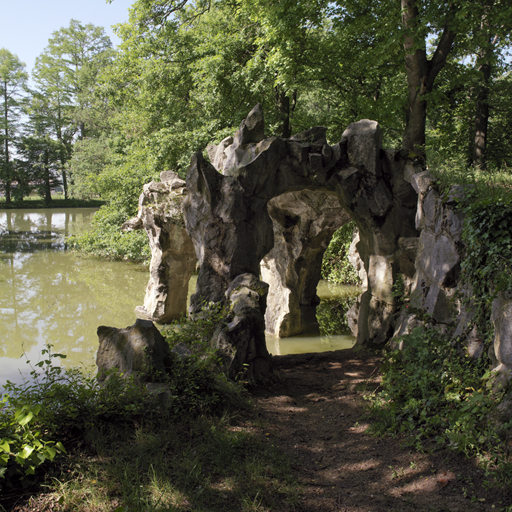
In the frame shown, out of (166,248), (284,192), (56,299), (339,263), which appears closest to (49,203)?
(56,299)

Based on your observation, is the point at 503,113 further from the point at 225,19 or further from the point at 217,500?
the point at 217,500

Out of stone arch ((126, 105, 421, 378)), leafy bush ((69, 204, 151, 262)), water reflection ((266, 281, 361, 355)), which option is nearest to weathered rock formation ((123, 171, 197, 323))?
water reflection ((266, 281, 361, 355))

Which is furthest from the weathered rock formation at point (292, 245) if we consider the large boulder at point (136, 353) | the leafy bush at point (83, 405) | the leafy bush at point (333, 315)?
the large boulder at point (136, 353)

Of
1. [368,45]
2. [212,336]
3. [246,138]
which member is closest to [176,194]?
[246,138]

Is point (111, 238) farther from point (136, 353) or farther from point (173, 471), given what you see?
point (173, 471)

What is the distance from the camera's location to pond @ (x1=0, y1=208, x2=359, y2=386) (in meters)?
11.4

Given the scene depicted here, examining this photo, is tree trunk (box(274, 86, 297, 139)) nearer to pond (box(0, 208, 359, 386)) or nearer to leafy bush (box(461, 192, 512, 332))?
pond (box(0, 208, 359, 386))

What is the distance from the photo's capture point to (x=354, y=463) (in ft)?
15.7

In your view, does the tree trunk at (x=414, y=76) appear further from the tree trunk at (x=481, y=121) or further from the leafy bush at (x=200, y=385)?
the leafy bush at (x=200, y=385)

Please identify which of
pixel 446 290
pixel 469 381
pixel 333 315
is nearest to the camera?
pixel 469 381

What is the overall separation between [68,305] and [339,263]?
38.7 ft

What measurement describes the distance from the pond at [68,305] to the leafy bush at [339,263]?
0.69 meters

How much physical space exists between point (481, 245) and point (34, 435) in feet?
16.3

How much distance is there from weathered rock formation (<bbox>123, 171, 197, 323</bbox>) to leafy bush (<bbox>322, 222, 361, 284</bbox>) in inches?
330
